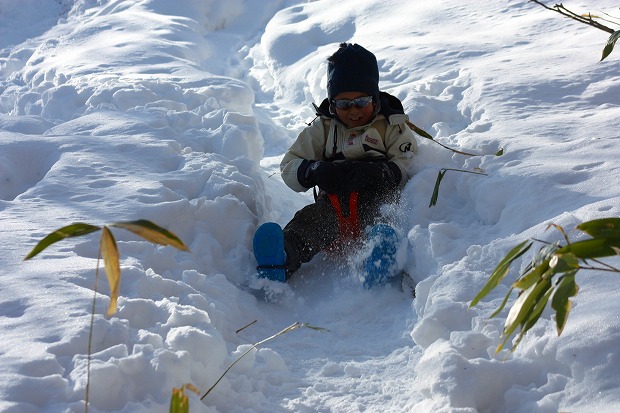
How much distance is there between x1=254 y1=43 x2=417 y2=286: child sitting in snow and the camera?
128 inches

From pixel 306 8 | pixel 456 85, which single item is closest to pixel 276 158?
pixel 456 85

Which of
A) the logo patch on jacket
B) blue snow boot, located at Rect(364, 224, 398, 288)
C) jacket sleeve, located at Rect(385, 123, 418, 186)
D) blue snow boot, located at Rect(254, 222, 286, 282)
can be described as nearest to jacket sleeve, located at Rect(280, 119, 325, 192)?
the logo patch on jacket

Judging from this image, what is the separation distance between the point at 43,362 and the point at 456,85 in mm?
3539

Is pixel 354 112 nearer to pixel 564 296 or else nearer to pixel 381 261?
pixel 381 261

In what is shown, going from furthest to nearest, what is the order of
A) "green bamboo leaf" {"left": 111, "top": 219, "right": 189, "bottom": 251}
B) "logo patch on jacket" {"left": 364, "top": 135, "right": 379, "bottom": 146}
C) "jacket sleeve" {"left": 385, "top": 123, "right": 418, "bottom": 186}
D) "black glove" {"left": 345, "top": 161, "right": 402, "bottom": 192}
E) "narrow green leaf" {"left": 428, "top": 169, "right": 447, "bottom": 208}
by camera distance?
"logo patch on jacket" {"left": 364, "top": 135, "right": 379, "bottom": 146}
"jacket sleeve" {"left": 385, "top": 123, "right": 418, "bottom": 186}
"black glove" {"left": 345, "top": 161, "right": 402, "bottom": 192}
"narrow green leaf" {"left": 428, "top": 169, "right": 447, "bottom": 208}
"green bamboo leaf" {"left": 111, "top": 219, "right": 189, "bottom": 251}

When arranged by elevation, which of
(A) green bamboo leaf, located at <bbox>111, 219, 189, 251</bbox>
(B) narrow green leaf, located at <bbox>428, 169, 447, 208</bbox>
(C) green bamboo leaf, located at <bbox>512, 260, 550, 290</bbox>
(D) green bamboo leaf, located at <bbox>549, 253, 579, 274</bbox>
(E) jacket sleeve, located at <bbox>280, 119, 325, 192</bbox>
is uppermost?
(A) green bamboo leaf, located at <bbox>111, 219, 189, 251</bbox>

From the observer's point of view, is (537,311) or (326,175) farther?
(326,175)

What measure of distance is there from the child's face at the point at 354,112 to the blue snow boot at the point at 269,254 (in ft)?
2.95

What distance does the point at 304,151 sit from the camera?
383 centimetres

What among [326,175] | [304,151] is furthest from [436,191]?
[304,151]

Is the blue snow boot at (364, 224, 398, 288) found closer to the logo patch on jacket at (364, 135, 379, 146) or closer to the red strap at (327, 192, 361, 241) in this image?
the red strap at (327, 192, 361, 241)

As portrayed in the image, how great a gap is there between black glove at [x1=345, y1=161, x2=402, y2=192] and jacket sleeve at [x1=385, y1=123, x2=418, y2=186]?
0.08m

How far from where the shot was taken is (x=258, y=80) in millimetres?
7602

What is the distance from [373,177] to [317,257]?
1.68 feet
